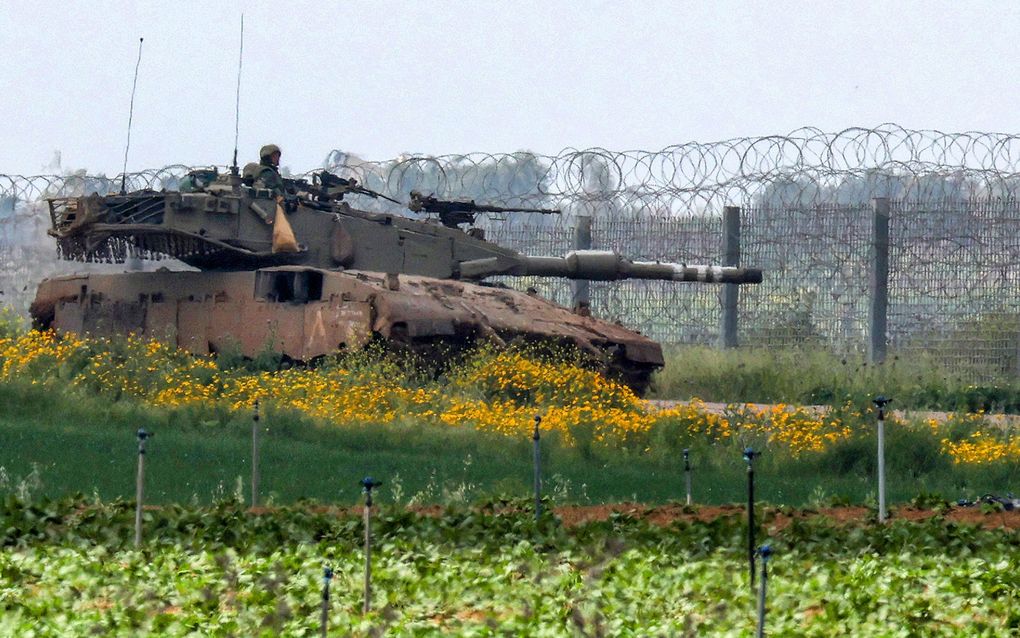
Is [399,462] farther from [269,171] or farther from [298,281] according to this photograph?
[269,171]

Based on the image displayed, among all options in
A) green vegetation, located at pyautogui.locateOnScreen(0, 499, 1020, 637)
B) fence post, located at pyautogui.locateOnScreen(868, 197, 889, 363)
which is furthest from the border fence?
green vegetation, located at pyautogui.locateOnScreen(0, 499, 1020, 637)

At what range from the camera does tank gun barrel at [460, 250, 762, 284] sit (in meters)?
24.7

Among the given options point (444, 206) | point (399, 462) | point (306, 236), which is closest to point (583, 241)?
point (444, 206)

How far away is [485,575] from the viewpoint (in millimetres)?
9047

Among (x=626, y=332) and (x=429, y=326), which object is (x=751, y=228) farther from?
(x=429, y=326)

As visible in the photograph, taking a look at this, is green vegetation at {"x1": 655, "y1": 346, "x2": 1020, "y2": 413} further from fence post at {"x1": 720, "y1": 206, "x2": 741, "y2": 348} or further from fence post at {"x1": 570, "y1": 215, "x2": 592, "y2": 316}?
fence post at {"x1": 570, "y1": 215, "x2": 592, "y2": 316}

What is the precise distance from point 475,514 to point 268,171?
518 inches

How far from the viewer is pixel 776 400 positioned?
22875 mm

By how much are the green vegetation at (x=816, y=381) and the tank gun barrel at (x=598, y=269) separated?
1241 millimetres

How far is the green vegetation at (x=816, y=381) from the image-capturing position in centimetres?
2214

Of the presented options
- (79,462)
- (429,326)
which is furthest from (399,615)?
(429,326)

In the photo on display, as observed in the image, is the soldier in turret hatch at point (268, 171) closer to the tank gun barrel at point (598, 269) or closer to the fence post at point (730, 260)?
the tank gun barrel at point (598, 269)

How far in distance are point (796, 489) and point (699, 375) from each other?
37.1 ft

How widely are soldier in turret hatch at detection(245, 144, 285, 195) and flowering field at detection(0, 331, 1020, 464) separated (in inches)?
100
